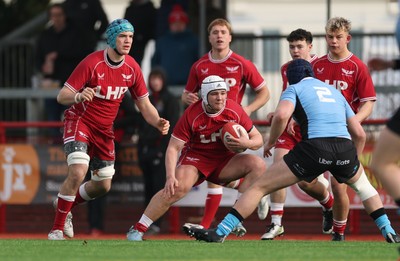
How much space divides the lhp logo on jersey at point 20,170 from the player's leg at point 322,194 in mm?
4882

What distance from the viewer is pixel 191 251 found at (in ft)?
37.1

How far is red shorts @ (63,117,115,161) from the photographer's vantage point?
13406 millimetres

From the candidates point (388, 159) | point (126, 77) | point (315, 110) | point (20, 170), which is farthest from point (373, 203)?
point (20, 170)

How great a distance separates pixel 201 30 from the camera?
18.0 metres

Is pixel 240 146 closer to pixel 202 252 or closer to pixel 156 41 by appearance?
pixel 202 252

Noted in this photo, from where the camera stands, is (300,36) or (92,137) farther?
(300,36)

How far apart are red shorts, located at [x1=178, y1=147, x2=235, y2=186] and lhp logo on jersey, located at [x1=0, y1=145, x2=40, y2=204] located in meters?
4.59

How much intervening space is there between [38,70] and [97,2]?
53.8 inches

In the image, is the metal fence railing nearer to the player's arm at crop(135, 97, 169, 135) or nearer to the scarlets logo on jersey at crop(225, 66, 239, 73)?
the scarlets logo on jersey at crop(225, 66, 239, 73)

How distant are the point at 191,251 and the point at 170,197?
6.74ft

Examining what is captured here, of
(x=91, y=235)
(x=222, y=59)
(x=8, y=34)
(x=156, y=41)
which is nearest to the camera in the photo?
(x=222, y=59)

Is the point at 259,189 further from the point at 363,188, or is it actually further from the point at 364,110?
the point at 364,110

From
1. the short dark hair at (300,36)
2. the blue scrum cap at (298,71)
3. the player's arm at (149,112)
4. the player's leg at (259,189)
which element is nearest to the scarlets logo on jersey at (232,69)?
the short dark hair at (300,36)

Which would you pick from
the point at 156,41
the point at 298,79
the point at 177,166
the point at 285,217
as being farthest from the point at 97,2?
the point at 298,79
